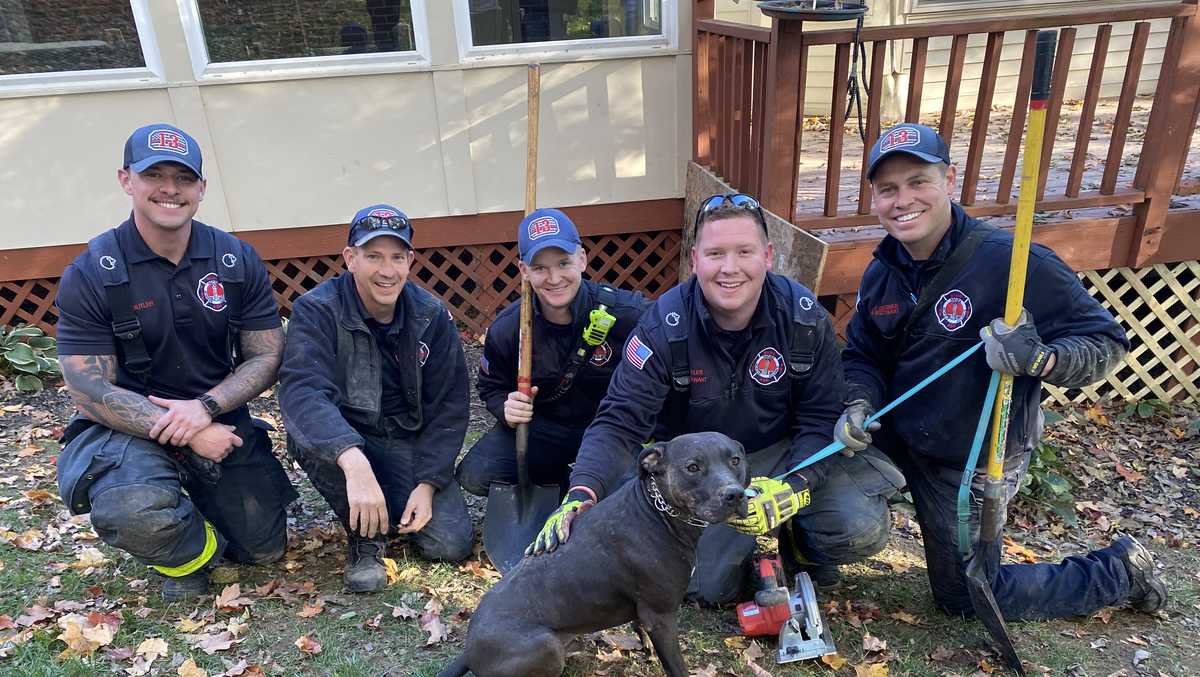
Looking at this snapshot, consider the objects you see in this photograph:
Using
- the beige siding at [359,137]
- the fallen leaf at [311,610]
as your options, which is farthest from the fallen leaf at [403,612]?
the beige siding at [359,137]

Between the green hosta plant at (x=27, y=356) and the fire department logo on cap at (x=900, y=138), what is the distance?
590 centimetres

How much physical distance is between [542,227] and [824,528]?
1905 millimetres

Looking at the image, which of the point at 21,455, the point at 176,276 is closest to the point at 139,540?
the point at 176,276

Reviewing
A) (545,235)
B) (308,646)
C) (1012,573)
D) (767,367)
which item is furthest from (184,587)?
(1012,573)

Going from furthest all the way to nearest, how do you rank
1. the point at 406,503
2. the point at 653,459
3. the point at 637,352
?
1. the point at 406,503
2. the point at 637,352
3. the point at 653,459

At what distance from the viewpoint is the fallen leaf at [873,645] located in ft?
10.7

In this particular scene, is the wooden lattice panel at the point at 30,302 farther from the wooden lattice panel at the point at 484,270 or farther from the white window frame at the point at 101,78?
the wooden lattice panel at the point at 484,270

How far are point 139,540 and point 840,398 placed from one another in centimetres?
313

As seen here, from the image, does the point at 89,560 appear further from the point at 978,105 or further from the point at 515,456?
the point at 978,105

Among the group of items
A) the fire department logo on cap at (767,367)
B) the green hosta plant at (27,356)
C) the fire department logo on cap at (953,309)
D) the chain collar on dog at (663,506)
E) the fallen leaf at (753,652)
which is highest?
the fire department logo on cap at (953,309)

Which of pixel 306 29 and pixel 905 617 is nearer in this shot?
pixel 905 617

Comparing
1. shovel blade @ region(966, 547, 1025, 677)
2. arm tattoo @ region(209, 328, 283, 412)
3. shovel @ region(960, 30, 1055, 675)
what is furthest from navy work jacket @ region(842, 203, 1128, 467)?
arm tattoo @ region(209, 328, 283, 412)

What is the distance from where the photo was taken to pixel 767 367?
132 inches

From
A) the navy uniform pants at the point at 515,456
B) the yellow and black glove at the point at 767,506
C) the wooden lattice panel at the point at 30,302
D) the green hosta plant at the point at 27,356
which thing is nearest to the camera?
the yellow and black glove at the point at 767,506
